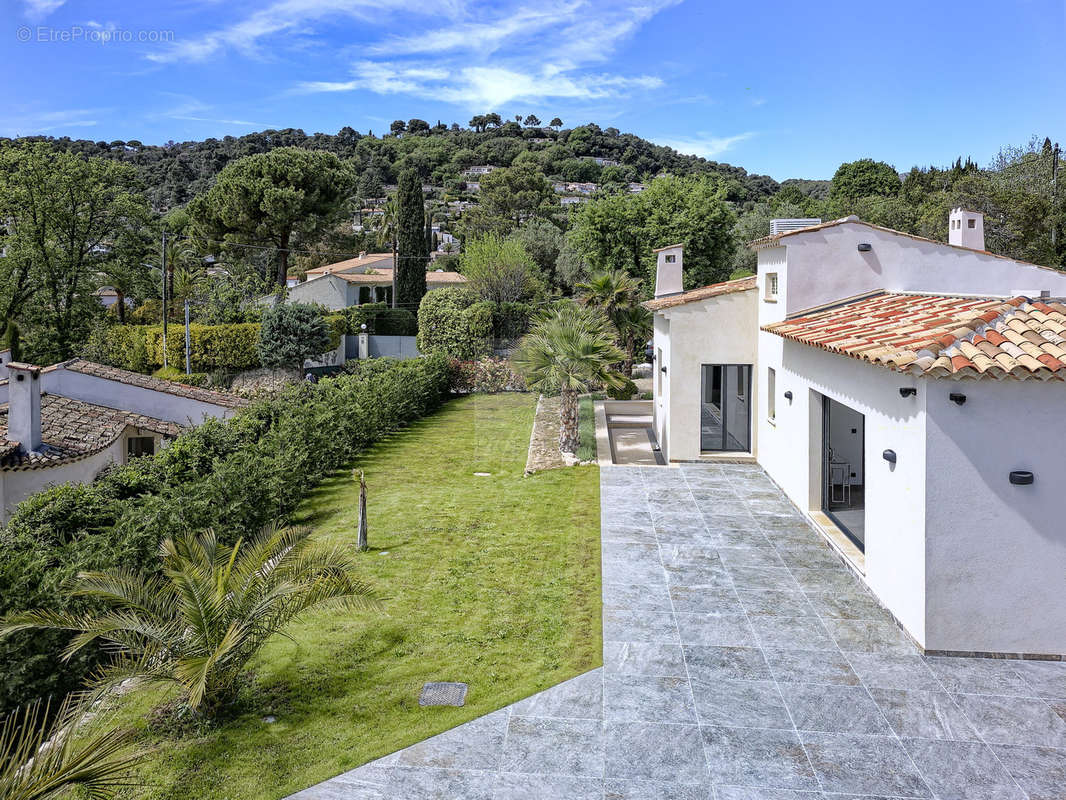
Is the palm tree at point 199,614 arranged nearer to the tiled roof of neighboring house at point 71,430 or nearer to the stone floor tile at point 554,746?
the stone floor tile at point 554,746

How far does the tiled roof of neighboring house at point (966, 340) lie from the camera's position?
6.94 meters

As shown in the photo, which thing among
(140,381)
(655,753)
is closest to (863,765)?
(655,753)

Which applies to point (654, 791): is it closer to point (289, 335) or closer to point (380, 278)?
point (289, 335)

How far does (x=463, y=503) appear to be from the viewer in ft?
47.4

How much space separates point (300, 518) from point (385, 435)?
9004 mm

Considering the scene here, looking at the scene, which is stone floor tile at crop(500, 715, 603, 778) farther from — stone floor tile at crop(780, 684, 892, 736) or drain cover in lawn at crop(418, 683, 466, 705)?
stone floor tile at crop(780, 684, 892, 736)

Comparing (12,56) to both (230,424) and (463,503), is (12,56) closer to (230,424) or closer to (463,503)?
(230,424)

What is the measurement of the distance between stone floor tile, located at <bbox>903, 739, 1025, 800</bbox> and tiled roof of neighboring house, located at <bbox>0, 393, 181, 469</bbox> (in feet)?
42.7

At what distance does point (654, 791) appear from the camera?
5391mm

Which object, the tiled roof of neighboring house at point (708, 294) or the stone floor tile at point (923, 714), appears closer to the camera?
the stone floor tile at point (923, 714)

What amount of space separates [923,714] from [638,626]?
2895mm

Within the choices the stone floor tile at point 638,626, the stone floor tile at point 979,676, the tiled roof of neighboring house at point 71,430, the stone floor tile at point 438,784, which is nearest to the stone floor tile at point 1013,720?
the stone floor tile at point 979,676

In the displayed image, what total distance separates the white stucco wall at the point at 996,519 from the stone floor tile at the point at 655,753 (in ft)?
10.3

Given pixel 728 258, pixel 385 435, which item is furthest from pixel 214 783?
pixel 728 258
